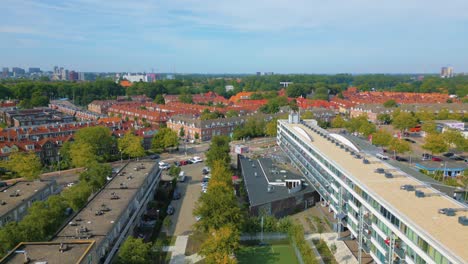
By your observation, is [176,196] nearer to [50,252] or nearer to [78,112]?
[50,252]

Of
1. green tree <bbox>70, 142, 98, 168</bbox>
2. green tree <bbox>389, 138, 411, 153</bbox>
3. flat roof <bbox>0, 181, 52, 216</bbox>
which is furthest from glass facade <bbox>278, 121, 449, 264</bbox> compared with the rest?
flat roof <bbox>0, 181, 52, 216</bbox>

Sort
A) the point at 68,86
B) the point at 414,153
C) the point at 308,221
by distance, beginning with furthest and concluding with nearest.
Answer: the point at 68,86, the point at 414,153, the point at 308,221

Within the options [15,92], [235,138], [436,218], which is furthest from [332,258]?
[15,92]

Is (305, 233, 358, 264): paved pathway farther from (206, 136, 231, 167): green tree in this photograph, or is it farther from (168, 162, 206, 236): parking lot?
(206, 136, 231, 167): green tree

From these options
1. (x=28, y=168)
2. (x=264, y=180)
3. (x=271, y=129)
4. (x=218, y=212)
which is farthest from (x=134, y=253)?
(x=271, y=129)

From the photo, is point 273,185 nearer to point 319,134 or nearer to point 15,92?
point 319,134

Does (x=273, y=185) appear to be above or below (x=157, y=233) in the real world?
above

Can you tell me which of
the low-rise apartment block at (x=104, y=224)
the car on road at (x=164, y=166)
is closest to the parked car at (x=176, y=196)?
the low-rise apartment block at (x=104, y=224)
